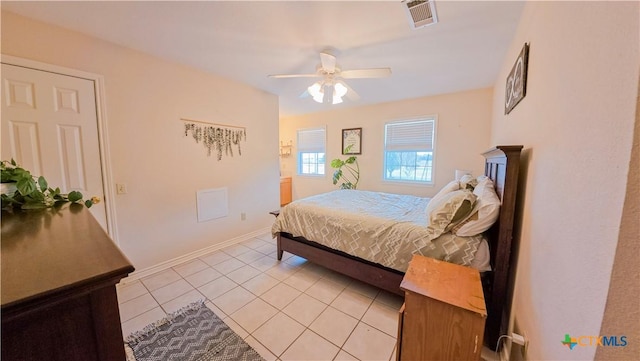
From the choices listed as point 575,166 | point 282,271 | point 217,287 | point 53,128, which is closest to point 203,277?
point 217,287

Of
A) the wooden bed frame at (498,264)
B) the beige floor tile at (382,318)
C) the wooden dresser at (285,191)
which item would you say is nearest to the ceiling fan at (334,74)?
the wooden bed frame at (498,264)

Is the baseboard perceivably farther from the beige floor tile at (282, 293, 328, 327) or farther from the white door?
the beige floor tile at (282, 293, 328, 327)

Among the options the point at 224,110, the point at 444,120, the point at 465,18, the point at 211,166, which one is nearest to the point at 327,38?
the point at 465,18

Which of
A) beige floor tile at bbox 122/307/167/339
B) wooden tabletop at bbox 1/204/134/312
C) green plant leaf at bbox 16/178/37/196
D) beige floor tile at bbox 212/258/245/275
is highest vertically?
green plant leaf at bbox 16/178/37/196

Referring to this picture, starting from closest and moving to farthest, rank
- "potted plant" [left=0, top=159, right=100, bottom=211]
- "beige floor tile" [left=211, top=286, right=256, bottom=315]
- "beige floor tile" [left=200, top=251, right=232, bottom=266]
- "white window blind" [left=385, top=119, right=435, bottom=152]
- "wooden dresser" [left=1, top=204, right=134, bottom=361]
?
1. "wooden dresser" [left=1, top=204, right=134, bottom=361]
2. "potted plant" [left=0, top=159, right=100, bottom=211]
3. "beige floor tile" [left=211, top=286, right=256, bottom=315]
4. "beige floor tile" [left=200, top=251, right=232, bottom=266]
5. "white window blind" [left=385, top=119, right=435, bottom=152]

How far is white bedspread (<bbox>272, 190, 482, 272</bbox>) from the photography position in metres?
1.57

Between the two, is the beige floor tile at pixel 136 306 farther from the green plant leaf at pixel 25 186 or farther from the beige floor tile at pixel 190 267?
the green plant leaf at pixel 25 186

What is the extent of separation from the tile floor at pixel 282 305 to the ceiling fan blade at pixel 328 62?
213cm

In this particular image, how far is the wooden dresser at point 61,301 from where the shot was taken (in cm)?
40

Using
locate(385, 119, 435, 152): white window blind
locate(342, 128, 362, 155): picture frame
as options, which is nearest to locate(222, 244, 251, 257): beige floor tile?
locate(342, 128, 362, 155): picture frame

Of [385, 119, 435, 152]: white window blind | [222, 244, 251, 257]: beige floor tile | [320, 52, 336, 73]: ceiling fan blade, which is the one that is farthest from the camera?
[385, 119, 435, 152]: white window blind

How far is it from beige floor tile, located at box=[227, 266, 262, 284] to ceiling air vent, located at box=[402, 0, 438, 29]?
271 cm

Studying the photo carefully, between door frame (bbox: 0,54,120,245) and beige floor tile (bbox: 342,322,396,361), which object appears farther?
door frame (bbox: 0,54,120,245)

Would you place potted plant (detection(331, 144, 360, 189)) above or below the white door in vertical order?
below
